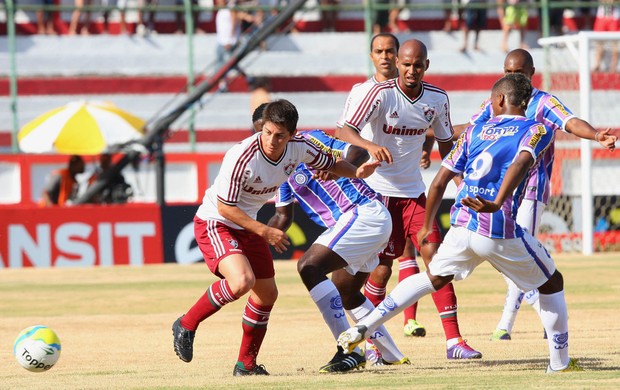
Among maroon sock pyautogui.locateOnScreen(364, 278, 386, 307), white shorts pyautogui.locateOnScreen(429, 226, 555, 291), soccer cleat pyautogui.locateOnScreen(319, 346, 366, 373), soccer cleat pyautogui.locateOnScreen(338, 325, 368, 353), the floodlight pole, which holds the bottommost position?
the floodlight pole

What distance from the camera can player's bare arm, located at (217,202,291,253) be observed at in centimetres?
756

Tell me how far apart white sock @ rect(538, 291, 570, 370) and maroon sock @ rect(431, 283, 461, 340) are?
1.49 meters

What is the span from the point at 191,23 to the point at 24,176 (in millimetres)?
4877

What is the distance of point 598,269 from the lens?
16406mm

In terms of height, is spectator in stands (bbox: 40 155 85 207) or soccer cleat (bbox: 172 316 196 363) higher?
soccer cleat (bbox: 172 316 196 363)

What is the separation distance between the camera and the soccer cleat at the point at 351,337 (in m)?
7.65

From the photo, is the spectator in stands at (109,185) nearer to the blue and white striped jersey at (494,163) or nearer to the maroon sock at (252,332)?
the maroon sock at (252,332)

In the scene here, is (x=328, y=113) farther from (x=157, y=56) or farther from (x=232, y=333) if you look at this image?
(x=232, y=333)

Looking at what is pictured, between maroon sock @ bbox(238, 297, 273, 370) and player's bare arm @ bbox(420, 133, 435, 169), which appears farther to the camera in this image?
player's bare arm @ bbox(420, 133, 435, 169)

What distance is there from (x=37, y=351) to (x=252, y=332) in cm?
145

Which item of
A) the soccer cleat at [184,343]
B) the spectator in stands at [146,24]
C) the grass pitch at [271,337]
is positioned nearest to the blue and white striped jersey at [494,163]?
the grass pitch at [271,337]

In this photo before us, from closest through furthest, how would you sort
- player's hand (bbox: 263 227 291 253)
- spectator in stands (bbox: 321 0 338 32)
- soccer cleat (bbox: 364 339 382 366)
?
player's hand (bbox: 263 227 291 253), soccer cleat (bbox: 364 339 382 366), spectator in stands (bbox: 321 0 338 32)

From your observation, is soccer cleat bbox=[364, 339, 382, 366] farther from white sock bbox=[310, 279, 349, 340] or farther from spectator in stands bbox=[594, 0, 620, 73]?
spectator in stands bbox=[594, 0, 620, 73]

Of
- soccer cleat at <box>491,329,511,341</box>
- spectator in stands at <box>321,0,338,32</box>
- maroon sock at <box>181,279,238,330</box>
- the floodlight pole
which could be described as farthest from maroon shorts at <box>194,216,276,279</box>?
spectator in stands at <box>321,0,338,32</box>
